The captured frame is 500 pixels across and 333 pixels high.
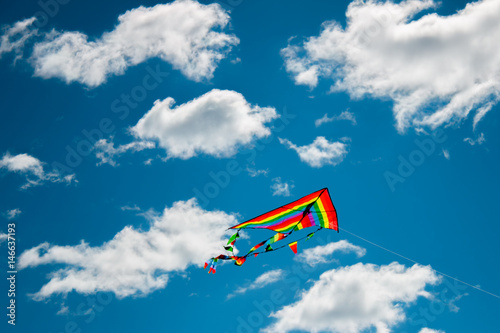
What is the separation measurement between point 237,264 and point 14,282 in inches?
653

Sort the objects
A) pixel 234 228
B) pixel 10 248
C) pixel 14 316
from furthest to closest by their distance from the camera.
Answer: pixel 14 316 < pixel 10 248 < pixel 234 228

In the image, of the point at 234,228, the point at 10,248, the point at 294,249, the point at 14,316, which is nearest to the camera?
the point at 294,249

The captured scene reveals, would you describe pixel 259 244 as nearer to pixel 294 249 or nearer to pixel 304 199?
pixel 294 249

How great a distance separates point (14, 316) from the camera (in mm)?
26828

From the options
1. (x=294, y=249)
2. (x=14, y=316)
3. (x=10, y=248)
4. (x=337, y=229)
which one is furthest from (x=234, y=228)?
(x=14, y=316)

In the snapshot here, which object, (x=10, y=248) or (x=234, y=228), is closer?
(x=234, y=228)

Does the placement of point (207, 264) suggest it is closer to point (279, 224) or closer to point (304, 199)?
point (279, 224)

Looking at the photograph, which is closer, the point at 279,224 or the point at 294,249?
the point at 294,249

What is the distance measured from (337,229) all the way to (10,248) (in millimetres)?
19190

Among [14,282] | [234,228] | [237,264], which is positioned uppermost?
[14,282]

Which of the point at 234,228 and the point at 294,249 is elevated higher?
the point at 234,228

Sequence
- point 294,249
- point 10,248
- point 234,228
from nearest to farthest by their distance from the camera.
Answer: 1. point 294,249
2. point 234,228
3. point 10,248

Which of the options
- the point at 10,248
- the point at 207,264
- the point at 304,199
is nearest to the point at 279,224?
the point at 304,199

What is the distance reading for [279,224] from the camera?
19500mm
